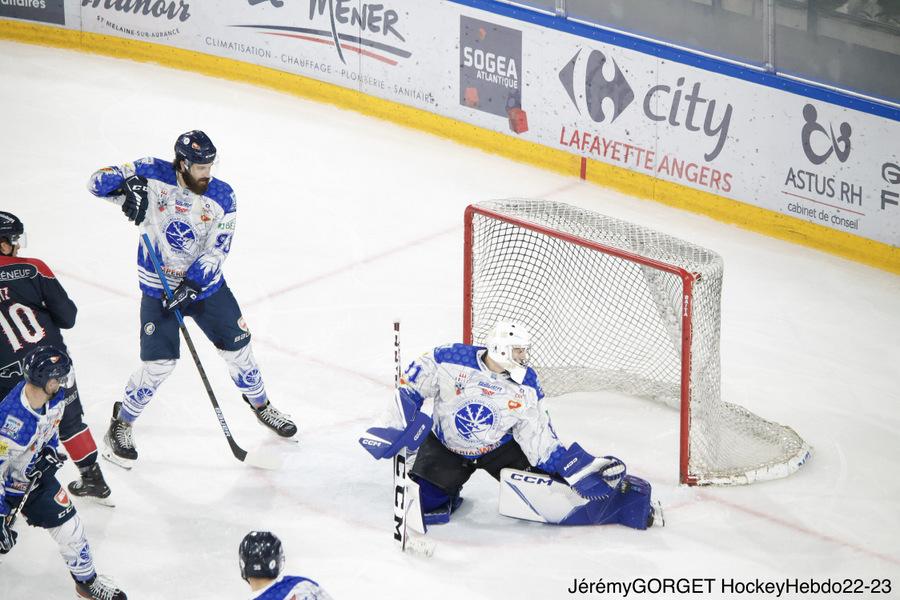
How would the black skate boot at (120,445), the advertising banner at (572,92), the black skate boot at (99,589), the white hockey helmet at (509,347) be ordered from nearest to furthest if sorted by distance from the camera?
the black skate boot at (99,589)
the white hockey helmet at (509,347)
the black skate boot at (120,445)
the advertising banner at (572,92)

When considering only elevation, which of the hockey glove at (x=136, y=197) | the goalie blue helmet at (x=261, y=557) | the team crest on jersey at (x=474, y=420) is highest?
the hockey glove at (x=136, y=197)

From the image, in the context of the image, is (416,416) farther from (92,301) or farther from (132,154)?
(132,154)

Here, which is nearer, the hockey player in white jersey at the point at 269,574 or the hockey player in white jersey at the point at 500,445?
the hockey player in white jersey at the point at 269,574

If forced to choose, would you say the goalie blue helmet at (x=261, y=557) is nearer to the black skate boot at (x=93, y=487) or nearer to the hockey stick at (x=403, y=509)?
the hockey stick at (x=403, y=509)

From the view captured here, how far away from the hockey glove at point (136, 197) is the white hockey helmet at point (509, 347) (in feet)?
4.79

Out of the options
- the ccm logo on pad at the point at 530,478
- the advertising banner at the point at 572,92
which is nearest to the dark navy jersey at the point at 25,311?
the ccm logo on pad at the point at 530,478

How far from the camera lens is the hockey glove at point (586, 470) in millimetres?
5250

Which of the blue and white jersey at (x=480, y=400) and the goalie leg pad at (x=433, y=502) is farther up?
the blue and white jersey at (x=480, y=400)

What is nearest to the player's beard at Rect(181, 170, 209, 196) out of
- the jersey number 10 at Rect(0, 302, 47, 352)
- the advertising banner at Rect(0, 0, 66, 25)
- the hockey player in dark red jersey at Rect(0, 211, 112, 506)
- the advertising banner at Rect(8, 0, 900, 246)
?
the hockey player in dark red jersey at Rect(0, 211, 112, 506)

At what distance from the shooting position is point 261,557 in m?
3.69

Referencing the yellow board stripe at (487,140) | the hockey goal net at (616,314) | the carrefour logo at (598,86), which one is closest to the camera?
the hockey goal net at (616,314)

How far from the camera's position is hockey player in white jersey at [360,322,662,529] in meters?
5.15

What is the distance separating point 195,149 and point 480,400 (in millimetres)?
1442

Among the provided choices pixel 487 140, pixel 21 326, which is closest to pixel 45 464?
pixel 21 326
